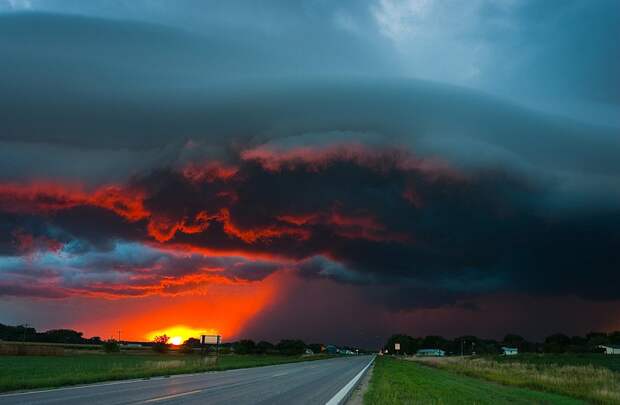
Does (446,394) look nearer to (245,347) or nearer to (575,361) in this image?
(575,361)

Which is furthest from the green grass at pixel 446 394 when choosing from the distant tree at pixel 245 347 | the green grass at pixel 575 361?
the distant tree at pixel 245 347

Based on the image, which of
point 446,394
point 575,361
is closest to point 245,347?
point 575,361

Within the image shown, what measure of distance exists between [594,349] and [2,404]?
210 metres

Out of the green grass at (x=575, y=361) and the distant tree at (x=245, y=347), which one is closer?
the green grass at (x=575, y=361)

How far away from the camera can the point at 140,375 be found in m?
34.0

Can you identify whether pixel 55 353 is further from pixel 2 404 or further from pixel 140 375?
pixel 2 404

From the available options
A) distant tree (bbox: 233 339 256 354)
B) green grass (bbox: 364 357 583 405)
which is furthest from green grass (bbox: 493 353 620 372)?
distant tree (bbox: 233 339 256 354)

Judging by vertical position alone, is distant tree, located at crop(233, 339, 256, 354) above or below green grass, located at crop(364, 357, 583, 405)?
below

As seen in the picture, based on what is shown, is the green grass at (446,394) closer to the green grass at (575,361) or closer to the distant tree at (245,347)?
the green grass at (575,361)

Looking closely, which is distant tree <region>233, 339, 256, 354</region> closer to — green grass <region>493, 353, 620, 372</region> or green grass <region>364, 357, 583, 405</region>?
green grass <region>493, 353, 620, 372</region>

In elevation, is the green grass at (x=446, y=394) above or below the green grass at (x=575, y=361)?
above

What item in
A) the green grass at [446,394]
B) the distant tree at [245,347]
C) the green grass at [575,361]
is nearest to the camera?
the green grass at [446,394]

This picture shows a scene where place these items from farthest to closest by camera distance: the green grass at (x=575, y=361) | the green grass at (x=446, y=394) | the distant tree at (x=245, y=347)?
the distant tree at (x=245, y=347) < the green grass at (x=575, y=361) < the green grass at (x=446, y=394)

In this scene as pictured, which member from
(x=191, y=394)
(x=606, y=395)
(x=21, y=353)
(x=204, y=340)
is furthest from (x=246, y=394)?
(x=21, y=353)
